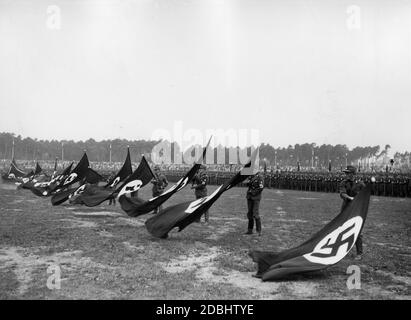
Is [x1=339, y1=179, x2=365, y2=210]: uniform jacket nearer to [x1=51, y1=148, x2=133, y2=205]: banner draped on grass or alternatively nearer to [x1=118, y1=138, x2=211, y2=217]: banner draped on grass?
[x1=118, y1=138, x2=211, y2=217]: banner draped on grass

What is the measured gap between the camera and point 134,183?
530 inches

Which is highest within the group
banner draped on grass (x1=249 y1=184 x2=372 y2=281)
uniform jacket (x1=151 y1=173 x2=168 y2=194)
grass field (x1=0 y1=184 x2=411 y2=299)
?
uniform jacket (x1=151 y1=173 x2=168 y2=194)

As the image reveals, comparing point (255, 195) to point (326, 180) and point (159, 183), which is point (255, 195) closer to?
point (159, 183)

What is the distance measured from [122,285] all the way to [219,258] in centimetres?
244

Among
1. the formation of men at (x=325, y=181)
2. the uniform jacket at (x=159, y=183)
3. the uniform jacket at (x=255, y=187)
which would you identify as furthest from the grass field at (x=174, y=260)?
the formation of men at (x=325, y=181)

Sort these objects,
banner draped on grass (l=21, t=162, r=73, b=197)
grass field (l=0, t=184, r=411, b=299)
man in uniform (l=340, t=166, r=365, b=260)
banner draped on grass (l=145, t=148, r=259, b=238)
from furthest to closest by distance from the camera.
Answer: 1. banner draped on grass (l=21, t=162, r=73, b=197)
2. banner draped on grass (l=145, t=148, r=259, b=238)
3. man in uniform (l=340, t=166, r=365, b=260)
4. grass field (l=0, t=184, r=411, b=299)

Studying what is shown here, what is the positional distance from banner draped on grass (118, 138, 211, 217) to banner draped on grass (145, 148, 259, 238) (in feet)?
3.33

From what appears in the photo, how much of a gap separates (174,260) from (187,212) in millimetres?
2016

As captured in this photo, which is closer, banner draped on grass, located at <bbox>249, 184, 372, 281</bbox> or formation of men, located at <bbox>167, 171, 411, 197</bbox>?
banner draped on grass, located at <bbox>249, 184, 372, 281</bbox>

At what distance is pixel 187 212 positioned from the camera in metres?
9.46

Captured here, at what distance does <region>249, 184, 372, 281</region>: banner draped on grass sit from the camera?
6270 millimetres

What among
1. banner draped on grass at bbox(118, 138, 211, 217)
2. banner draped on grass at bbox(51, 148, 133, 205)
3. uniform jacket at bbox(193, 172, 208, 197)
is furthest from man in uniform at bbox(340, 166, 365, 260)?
banner draped on grass at bbox(51, 148, 133, 205)

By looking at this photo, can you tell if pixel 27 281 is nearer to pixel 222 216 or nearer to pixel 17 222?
pixel 17 222

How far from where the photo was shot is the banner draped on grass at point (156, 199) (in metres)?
10.7
